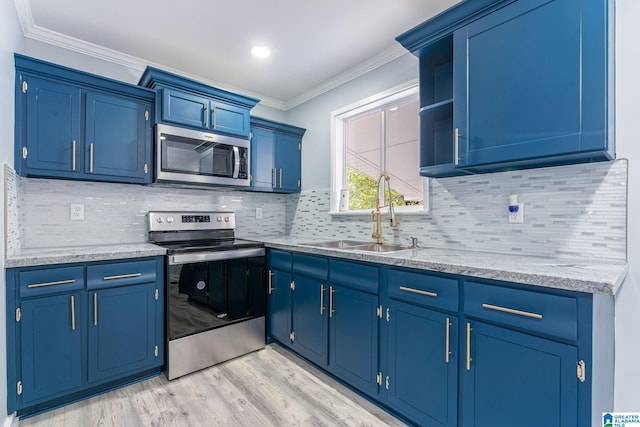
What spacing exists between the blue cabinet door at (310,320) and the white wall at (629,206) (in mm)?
1557

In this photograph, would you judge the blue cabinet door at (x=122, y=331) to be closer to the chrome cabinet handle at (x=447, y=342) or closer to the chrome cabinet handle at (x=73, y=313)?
the chrome cabinet handle at (x=73, y=313)

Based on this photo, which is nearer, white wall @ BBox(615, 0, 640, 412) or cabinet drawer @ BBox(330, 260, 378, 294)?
white wall @ BBox(615, 0, 640, 412)

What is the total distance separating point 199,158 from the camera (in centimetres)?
267

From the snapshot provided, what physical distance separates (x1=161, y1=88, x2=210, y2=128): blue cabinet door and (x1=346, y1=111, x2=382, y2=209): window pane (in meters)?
1.37

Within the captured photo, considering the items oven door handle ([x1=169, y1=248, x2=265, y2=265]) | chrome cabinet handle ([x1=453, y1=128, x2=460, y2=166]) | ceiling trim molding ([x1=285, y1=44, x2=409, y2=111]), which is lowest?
oven door handle ([x1=169, y1=248, x2=265, y2=265])

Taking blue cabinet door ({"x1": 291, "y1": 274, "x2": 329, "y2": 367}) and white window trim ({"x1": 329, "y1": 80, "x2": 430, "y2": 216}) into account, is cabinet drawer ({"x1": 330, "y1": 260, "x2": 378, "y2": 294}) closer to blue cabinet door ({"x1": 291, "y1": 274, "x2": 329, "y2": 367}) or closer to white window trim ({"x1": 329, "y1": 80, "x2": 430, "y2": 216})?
blue cabinet door ({"x1": 291, "y1": 274, "x2": 329, "y2": 367})

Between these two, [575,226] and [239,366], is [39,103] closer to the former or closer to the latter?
[239,366]

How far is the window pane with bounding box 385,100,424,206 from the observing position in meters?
2.54

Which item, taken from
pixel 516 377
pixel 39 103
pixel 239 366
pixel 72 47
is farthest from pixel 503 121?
pixel 72 47

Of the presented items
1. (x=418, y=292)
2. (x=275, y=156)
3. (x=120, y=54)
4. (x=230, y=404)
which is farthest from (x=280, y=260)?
(x=120, y=54)

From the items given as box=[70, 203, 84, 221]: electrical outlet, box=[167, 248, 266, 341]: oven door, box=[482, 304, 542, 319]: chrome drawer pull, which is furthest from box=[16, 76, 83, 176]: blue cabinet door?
box=[482, 304, 542, 319]: chrome drawer pull

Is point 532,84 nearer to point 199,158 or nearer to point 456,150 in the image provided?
point 456,150

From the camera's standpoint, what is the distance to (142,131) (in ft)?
8.09

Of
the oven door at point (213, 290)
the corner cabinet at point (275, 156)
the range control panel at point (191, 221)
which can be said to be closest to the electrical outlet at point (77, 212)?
the range control panel at point (191, 221)
